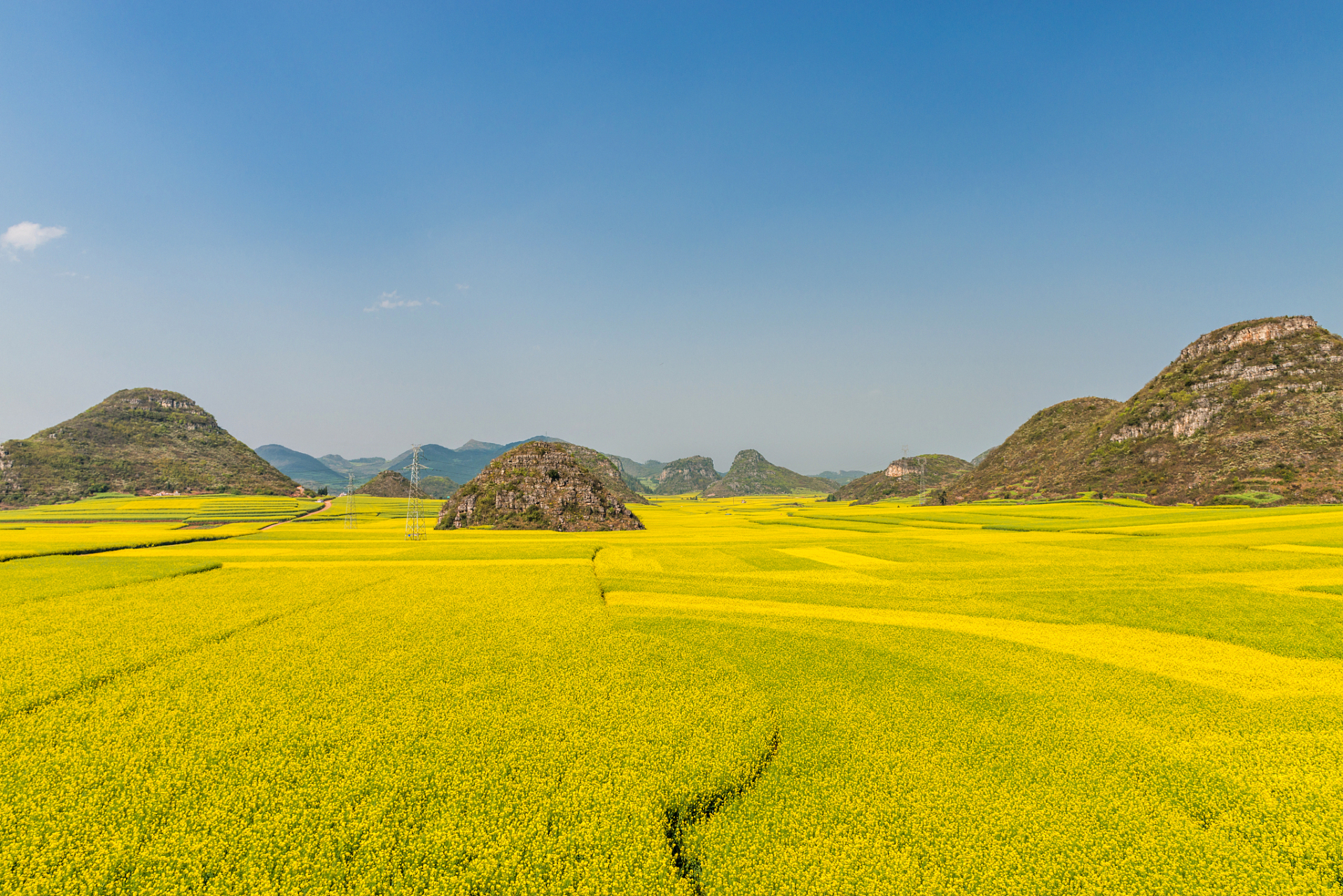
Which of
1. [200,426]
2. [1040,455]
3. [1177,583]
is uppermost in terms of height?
[200,426]

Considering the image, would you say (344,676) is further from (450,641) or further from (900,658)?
(900,658)

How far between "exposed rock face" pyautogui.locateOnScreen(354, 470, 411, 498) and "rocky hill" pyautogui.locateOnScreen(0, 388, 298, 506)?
30.3 metres

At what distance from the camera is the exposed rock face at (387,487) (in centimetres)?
16938

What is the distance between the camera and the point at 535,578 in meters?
22.5

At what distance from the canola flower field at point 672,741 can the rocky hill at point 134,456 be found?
435 feet

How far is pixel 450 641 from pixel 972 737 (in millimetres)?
12691

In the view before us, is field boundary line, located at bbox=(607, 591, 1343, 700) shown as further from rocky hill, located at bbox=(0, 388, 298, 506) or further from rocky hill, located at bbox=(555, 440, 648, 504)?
rocky hill, located at bbox=(0, 388, 298, 506)

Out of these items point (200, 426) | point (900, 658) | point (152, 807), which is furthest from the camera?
point (200, 426)

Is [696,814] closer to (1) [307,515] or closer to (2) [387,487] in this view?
(1) [307,515]

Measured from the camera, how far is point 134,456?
381 ft

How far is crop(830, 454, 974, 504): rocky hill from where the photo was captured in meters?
153

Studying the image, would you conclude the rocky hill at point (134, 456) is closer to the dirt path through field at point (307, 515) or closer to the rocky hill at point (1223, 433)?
the dirt path through field at point (307, 515)

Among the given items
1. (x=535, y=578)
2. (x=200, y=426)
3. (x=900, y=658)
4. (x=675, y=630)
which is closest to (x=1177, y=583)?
(x=900, y=658)

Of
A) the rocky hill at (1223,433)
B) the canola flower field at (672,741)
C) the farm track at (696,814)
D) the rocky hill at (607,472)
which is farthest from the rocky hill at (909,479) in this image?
the farm track at (696,814)
